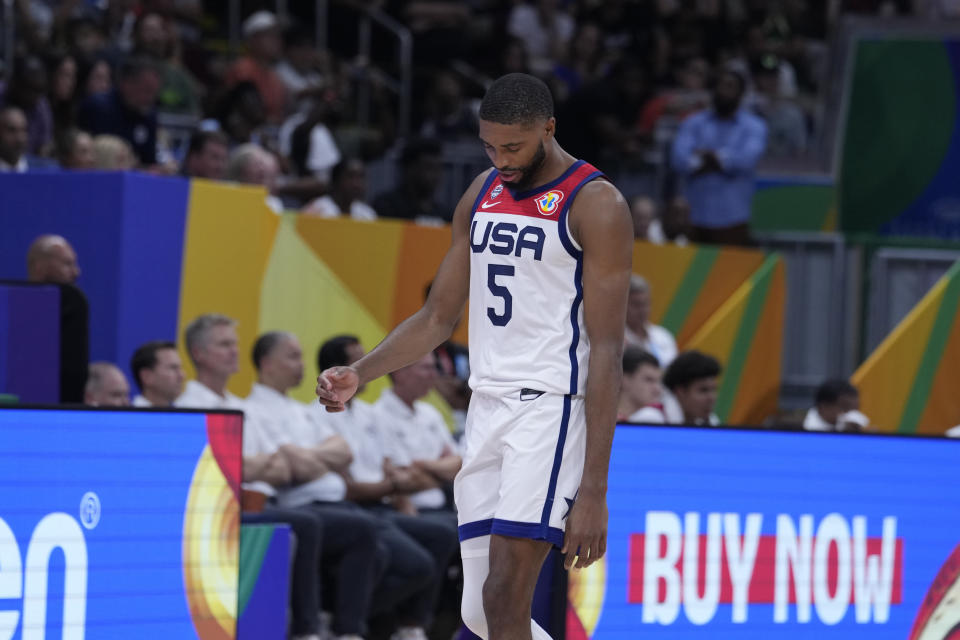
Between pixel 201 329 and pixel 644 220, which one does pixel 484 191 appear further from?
pixel 644 220

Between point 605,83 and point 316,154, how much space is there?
11.5 feet

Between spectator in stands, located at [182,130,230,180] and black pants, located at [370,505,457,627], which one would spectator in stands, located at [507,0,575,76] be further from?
black pants, located at [370,505,457,627]

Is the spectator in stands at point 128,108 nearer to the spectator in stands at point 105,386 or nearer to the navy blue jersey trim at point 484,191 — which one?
the spectator in stands at point 105,386

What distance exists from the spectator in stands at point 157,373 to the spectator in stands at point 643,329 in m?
3.44

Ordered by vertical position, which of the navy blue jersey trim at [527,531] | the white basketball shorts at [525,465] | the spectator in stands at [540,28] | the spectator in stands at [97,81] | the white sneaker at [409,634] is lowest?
the white sneaker at [409,634]

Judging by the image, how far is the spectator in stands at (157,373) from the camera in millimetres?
7691

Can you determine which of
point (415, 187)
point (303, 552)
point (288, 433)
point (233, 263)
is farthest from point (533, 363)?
point (415, 187)

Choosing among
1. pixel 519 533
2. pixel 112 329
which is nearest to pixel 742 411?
pixel 112 329

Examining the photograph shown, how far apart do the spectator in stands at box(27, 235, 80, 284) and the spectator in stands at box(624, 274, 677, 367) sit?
3.77 meters

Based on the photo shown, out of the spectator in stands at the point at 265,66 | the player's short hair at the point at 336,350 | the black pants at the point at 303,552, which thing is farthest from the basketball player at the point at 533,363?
the spectator in stands at the point at 265,66

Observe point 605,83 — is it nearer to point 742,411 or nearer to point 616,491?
point 742,411

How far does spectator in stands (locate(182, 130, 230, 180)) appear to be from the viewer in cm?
973

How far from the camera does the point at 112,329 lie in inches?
338

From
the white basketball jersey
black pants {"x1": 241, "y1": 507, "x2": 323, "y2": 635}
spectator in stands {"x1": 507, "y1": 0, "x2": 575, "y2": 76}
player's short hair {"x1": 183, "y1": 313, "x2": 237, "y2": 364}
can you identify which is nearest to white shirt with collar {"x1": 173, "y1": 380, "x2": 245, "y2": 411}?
player's short hair {"x1": 183, "y1": 313, "x2": 237, "y2": 364}
